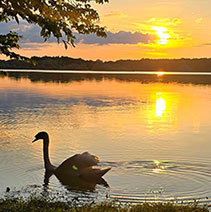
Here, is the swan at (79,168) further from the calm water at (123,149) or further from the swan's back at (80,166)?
the calm water at (123,149)

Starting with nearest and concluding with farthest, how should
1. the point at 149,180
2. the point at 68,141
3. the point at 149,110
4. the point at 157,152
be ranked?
the point at 149,180
the point at 157,152
the point at 68,141
the point at 149,110

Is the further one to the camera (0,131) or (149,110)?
(149,110)

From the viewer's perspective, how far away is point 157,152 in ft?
66.5

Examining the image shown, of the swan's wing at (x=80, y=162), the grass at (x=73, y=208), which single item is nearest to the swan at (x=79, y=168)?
the swan's wing at (x=80, y=162)

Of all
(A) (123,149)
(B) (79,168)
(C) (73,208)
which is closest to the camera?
(C) (73,208)

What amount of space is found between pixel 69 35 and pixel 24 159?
7588 millimetres

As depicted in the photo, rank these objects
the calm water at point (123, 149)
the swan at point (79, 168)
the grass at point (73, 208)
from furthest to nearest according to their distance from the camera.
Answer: the swan at point (79, 168), the calm water at point (123, 149), the grass at point (73, 208)

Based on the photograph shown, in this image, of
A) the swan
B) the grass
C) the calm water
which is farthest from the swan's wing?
the grass

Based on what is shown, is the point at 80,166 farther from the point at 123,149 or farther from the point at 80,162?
the point at 123,149

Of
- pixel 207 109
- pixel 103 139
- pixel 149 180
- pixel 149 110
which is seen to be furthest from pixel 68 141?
pixel 207 109

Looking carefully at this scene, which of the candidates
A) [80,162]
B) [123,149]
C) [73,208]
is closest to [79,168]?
[80,162]

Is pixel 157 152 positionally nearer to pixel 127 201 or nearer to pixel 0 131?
pixel 127 201

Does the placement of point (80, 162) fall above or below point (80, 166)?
above

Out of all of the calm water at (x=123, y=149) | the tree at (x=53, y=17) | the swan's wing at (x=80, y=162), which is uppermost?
the tree at (x=53, y=17)
